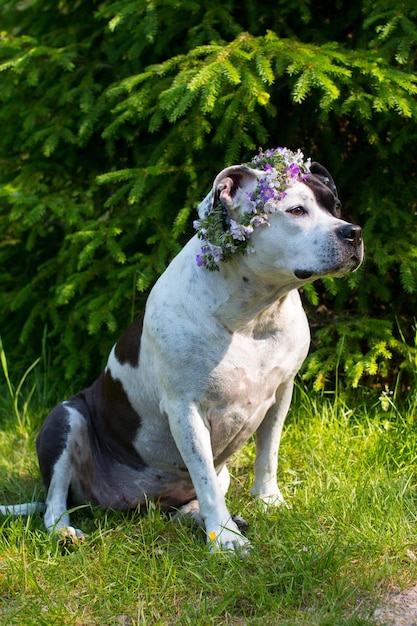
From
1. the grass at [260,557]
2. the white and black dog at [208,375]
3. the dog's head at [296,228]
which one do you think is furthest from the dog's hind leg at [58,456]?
the dog's head at [296,228]

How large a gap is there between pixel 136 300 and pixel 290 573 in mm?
2420

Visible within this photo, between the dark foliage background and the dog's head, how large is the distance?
1.01 meters

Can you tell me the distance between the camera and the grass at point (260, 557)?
2.85 metres

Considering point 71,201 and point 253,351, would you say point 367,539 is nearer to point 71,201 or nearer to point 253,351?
point 253,351

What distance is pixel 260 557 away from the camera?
10.4 ft

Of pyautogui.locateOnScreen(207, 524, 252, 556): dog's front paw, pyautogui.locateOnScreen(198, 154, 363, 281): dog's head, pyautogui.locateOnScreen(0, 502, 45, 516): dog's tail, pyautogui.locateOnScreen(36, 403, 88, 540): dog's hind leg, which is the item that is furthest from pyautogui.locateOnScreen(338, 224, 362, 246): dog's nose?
pyautogui.locateOnScreen(0, 502, 45, 516): dog's tail

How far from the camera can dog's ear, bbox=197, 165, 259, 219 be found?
3.18 meters

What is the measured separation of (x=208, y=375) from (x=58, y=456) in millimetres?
883

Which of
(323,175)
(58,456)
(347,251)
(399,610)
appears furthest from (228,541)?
(323,175)

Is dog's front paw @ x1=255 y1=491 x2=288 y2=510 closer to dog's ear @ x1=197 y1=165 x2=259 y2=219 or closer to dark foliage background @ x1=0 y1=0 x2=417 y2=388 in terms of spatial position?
dark foliage background @ x1=0 y1=0 x2=417 y2=388

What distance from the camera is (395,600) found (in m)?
2.85

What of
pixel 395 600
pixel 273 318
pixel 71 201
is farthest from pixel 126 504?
pixel 71 201

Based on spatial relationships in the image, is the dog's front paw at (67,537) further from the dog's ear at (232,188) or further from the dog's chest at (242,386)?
the dog's ear at (232,188)

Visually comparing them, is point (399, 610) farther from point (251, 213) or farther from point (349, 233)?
point (251, 213)
